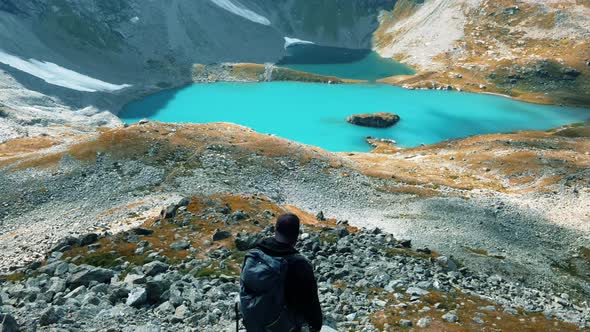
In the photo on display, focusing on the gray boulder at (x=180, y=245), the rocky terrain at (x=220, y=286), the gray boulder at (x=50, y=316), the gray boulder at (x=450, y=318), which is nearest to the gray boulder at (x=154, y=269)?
the rocky terrain at (x=220, y=286)

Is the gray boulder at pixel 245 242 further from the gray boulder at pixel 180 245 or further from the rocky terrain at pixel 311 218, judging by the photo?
the gray boulder at pixel 180 245

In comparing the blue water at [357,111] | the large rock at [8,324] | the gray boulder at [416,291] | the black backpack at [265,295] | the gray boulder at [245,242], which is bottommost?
the blue water at [357,111]

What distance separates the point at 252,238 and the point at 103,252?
9485mm

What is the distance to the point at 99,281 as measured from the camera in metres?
24.0

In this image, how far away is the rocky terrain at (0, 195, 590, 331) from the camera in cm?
1998

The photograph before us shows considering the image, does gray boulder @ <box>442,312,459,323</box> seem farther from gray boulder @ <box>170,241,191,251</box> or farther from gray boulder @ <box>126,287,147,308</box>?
gray boulder @ <box>170,241,191,251</box>

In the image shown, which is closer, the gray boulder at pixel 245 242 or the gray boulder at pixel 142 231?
the gray boulder at pixel 245 242

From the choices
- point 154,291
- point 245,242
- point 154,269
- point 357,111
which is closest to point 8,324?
point 154,291

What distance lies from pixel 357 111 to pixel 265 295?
168559mm

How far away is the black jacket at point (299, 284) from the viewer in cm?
1064

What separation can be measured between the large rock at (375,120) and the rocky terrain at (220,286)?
120295mm

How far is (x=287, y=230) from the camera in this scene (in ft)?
35.5

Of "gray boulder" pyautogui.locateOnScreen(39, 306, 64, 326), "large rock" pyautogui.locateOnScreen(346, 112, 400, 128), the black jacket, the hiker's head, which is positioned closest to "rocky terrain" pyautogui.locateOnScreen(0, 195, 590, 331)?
"gray boulder" pyautogui.locateOnScreen(39, 306, 64, 326)

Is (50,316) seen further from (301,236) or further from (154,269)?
(301,236)
